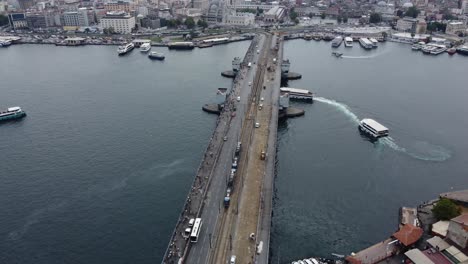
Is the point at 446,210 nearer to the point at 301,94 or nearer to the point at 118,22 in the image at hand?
the point at 301,94

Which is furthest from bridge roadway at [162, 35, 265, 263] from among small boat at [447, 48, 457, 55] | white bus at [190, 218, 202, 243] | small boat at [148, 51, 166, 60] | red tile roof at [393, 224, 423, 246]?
small boat at [447, 48, 457, 55]

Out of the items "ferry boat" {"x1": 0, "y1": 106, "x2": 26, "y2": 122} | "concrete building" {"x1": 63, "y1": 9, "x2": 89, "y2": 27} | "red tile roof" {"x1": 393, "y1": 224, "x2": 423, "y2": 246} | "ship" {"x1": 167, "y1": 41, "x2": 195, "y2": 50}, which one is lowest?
"red tile roof" {"x1": 393, "y1": 224, "x2": 423, "y2": 246}

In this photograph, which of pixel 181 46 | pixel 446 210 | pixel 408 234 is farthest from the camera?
pixel 181 46

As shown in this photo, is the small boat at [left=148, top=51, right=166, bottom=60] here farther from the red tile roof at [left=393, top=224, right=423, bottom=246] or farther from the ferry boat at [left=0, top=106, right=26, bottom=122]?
the red tile roof at [left=393, top=224, right=423, bottom=246]

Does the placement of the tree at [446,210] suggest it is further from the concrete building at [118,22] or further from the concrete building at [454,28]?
the concrete building at [118,22]

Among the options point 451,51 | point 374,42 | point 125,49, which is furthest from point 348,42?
point 125,49

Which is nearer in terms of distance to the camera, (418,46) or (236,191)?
(236,191)
